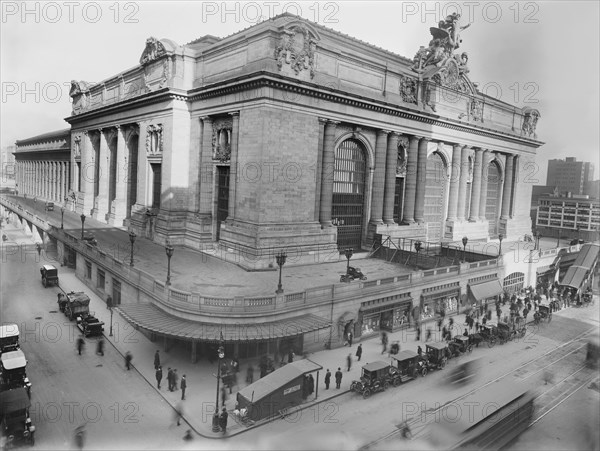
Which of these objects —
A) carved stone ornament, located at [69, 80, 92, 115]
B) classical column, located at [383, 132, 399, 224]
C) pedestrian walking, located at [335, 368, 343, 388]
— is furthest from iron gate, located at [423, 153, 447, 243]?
carved stone ornament, located at [69, 80, 92, 115]

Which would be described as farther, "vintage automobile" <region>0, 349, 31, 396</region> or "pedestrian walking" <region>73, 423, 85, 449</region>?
"vintage automobile" <region>0, 349, 31, 396</region>

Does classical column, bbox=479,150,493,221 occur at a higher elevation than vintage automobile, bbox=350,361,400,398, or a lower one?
higher

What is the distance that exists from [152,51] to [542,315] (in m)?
37.5

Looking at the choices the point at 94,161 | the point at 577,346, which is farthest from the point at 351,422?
the point at 94,161

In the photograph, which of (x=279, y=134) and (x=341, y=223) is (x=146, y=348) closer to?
(x=279, y=134)

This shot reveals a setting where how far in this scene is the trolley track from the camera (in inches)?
704

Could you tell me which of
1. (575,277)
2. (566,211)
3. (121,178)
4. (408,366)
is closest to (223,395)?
(408,366)

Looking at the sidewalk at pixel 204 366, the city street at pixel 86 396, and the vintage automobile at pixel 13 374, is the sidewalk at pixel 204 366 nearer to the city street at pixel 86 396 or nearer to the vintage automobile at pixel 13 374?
the city street at pixel 86 396

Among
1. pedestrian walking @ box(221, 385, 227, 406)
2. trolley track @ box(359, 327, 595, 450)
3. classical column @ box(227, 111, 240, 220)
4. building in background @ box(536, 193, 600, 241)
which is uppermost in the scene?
classical column @ box(227, 111, 240, 220)

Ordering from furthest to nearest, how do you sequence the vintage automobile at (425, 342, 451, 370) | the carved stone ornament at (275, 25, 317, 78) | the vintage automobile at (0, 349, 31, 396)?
the carved stone ornament at (275, 25, 317, 78) → the vintage automobile at (425, 342, 451, 370) → the vintage automobile at (0, 349, 31, 396)

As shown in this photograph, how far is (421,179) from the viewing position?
1786 inches

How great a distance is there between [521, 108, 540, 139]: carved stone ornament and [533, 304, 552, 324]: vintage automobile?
3089 centimetres

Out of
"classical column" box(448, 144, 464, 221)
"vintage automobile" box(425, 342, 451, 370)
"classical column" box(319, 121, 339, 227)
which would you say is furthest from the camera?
"classical column" box(448, 144, 464, 221)

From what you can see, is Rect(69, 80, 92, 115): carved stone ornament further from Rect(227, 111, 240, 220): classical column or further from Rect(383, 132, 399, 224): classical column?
Rect(383, 132, 399, 224): classical column
